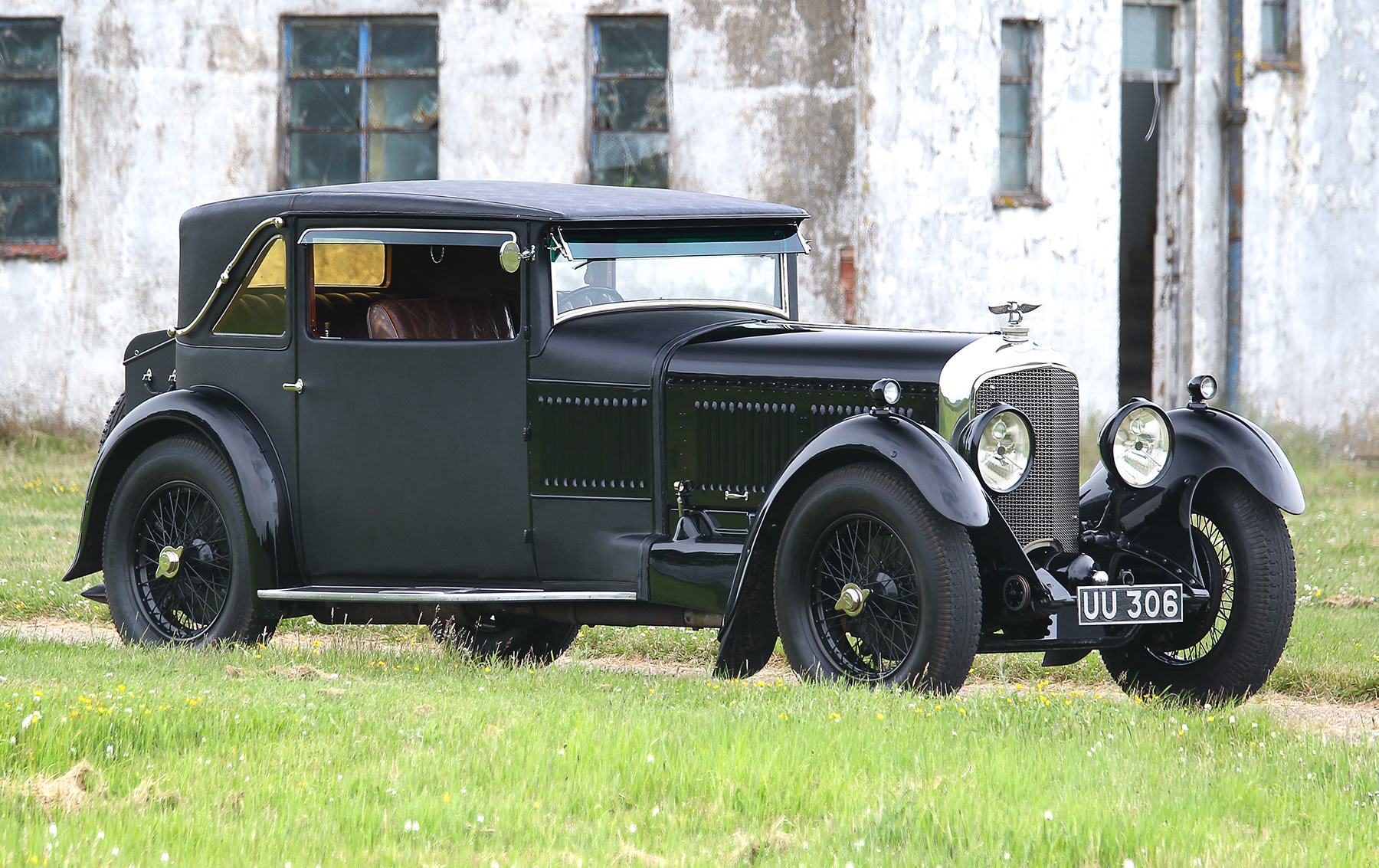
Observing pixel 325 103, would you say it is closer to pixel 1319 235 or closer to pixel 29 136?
pixel 29 136

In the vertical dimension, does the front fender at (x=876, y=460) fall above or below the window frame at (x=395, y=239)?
below

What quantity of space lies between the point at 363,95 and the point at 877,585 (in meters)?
10.5

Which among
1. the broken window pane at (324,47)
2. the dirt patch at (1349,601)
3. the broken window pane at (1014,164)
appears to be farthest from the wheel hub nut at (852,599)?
the broken window pane at (324,47)

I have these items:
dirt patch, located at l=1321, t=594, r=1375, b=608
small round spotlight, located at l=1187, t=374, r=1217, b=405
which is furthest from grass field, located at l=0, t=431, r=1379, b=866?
dirt patch, located at l=1321, t=594, r=1375, b=608

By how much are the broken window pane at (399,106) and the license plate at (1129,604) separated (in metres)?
10.4

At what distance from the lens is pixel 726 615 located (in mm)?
5246

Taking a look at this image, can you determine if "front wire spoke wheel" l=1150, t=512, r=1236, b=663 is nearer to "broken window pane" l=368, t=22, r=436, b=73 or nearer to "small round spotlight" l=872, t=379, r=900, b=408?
"small round spotlight" l=872, t=379, r=900, b=408

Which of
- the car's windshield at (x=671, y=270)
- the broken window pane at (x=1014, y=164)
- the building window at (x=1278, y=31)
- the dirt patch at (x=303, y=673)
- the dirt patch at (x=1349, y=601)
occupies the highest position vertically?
the building window at (x=1278, y=31)

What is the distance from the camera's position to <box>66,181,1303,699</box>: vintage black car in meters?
5.07

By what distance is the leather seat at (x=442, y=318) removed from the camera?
20.2 ft

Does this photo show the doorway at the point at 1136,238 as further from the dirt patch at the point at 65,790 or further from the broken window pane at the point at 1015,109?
the dirt patch at the point at 65,790

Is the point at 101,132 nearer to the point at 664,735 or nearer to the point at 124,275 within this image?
the point at 124,275

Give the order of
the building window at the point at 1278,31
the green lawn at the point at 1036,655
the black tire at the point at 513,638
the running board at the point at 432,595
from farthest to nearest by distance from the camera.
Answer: the building window at the point at 1278,31, the black tire at the point at 513,638, the green lawn at the point at 1036,655, the running board at the point at 432,595

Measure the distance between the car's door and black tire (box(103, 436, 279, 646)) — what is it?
30cm
